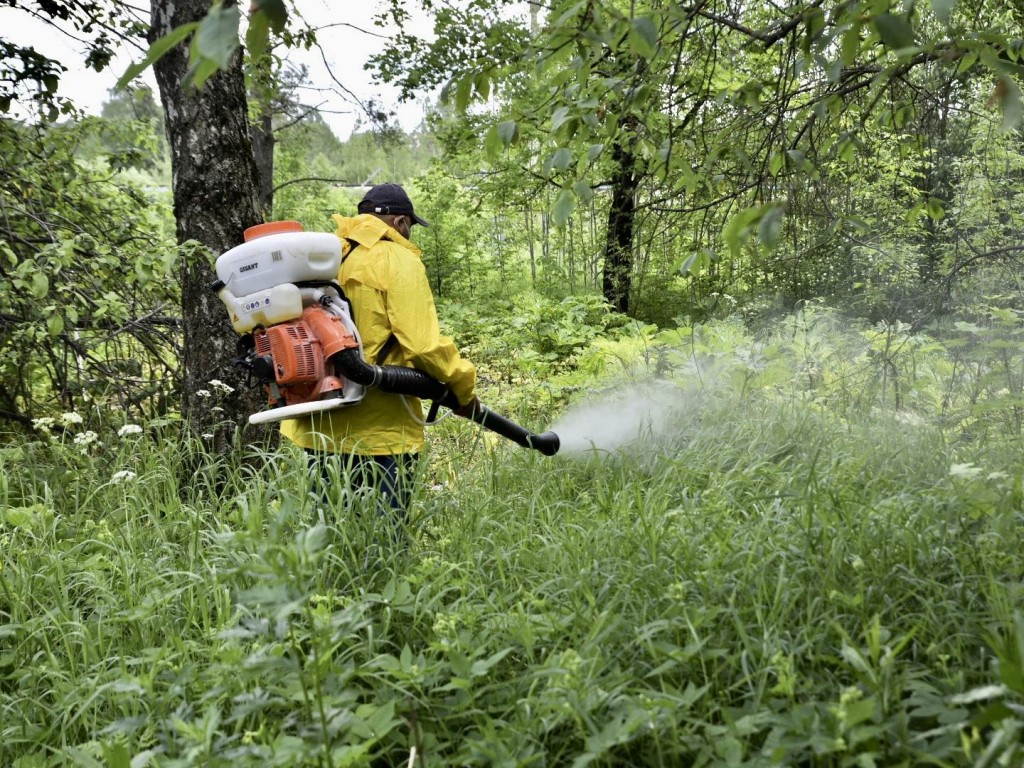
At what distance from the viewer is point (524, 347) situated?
7.86 meters

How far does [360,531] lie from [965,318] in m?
3.74

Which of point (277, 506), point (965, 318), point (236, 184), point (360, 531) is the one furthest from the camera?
point (965, 318)

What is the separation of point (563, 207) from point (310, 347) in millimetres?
1438

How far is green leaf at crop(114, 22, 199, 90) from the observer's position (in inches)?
35.3

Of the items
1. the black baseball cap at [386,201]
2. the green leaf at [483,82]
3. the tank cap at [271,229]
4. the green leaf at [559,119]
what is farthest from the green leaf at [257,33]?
the black baseball cap at [386,201]

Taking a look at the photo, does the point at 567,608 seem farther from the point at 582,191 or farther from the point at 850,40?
the point at 850,40

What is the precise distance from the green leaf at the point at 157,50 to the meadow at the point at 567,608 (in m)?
0.91

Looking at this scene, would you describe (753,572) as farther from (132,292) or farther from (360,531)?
(132,292)

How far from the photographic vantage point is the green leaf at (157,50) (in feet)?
2.94

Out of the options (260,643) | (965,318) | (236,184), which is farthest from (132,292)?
(965,318)

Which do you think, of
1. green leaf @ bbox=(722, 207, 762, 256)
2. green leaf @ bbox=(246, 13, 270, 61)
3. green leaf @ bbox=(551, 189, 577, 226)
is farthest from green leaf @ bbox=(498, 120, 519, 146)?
green leaf @ bbox=(246, 13, 270, 61)

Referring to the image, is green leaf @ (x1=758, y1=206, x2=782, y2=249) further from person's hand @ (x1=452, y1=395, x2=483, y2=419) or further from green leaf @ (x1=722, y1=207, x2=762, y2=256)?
person's hand @ (x1=452, y1=395, x2=483, y2=419)

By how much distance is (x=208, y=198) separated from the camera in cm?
375

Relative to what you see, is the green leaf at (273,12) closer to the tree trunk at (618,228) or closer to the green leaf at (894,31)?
the green leaf at (894,31)
